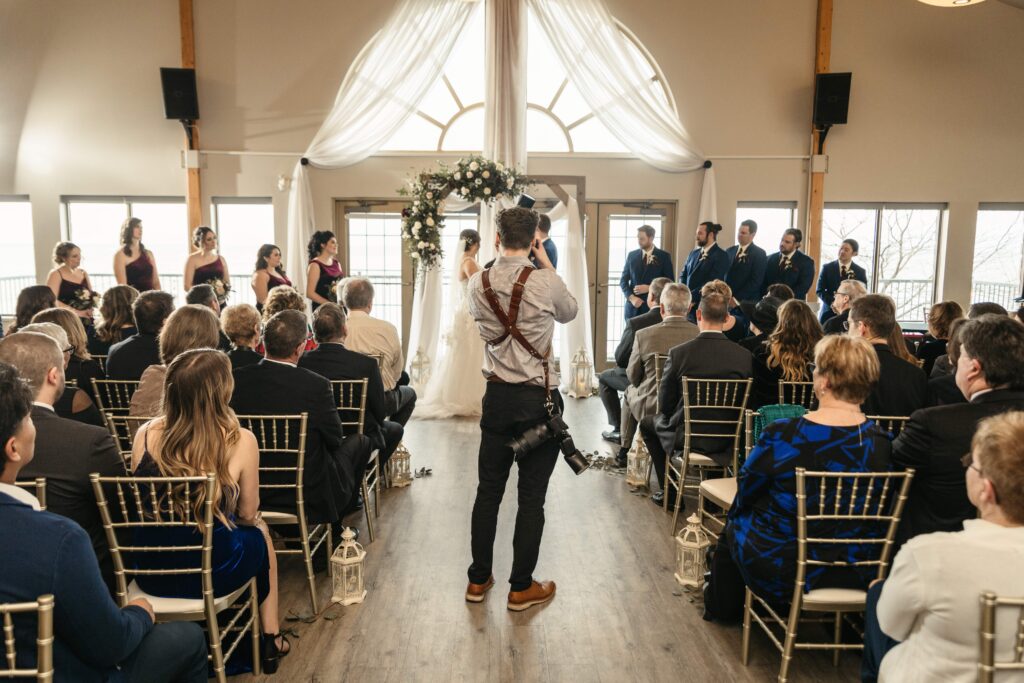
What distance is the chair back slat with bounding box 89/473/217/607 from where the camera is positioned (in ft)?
7.57

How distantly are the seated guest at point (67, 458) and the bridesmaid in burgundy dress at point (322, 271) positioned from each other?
4.60 meters

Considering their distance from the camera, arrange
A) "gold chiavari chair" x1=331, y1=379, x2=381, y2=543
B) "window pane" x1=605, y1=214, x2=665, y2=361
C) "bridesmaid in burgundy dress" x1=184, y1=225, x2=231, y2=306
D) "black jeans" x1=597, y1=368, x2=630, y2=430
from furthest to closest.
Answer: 1. "window pane" x1=605, y1=214, x2=665, y2=361
2. "bridesmaid in burgundy dress" x1=184, y1=225, x2=231, y2=306
3. "black jeans" x1=597, y1=368, x2=630, y2=430
4. "gold chiavari chair" x1=331, y1=379, x2=381, y2=543

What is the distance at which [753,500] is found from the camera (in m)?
2.74

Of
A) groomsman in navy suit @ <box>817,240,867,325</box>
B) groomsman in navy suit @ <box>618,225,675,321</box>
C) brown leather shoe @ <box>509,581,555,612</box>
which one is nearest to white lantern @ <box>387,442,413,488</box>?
brown leather shoe @ <box>509,581,555,612</box>

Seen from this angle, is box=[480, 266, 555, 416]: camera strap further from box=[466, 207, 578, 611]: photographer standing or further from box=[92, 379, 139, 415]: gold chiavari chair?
box=[92, 379, 139, 415]: gold chiavari chair

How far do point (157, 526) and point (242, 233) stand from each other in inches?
289

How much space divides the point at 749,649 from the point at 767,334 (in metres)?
2.42

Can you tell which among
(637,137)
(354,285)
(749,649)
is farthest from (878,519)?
(637,137)

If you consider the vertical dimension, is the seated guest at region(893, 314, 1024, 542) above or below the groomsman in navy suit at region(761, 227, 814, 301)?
below

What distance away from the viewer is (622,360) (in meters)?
5.53

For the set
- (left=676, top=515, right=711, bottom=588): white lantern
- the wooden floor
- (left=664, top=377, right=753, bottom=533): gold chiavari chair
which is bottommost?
the wooden floor

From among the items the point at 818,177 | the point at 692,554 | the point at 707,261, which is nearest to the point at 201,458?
the point at 692,554

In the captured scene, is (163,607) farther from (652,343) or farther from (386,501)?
(652,343)

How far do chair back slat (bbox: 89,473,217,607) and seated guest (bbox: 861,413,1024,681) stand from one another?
1.88 m
